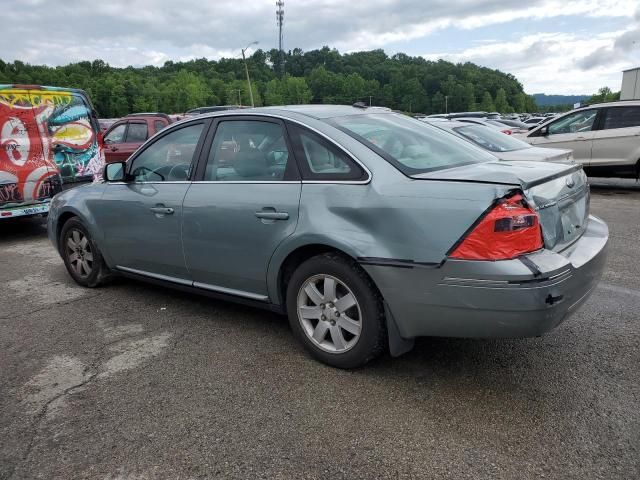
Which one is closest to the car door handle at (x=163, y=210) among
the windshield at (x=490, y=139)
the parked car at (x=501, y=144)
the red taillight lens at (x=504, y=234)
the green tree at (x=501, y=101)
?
the red taillight lens at (x=504, y=234)

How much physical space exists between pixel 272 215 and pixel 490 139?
5975mm

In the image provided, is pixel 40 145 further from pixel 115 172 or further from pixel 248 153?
pixel 248 153

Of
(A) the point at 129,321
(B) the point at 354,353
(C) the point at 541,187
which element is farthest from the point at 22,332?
(C) the point at 541,187

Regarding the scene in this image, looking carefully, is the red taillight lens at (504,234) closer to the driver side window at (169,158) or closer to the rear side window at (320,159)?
the rear side window at (320,159)

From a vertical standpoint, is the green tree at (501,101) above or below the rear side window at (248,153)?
below

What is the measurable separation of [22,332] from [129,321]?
770mm

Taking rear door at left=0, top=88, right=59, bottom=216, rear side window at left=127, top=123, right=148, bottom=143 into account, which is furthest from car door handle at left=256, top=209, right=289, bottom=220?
rear side window at left=127, top=123, right=148, bottom=143

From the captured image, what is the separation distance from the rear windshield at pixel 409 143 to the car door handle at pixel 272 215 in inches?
25.7

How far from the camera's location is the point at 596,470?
90.6 inches

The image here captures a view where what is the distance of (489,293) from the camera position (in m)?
2.65

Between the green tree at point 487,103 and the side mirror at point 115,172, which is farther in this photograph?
the green tree at point 487,103

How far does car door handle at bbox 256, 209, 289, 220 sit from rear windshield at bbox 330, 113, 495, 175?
0.65m

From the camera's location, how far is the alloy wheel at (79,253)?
199 inches

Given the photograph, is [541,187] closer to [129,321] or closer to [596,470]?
[596,470]
